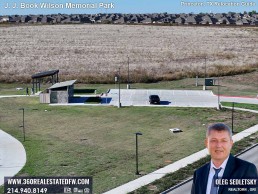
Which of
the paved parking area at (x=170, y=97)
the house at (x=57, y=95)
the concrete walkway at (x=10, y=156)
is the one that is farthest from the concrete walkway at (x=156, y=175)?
the house at (x=57, y=95)

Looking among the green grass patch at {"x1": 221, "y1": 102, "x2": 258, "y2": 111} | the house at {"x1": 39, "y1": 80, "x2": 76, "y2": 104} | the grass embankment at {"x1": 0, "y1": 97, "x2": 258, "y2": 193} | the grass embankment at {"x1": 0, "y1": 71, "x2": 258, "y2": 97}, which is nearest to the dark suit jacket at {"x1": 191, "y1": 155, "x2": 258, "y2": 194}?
the grass embankment at {"x1": 0, "y1": 97, "x2": 258, "y2": 193}

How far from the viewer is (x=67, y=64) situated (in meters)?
97.9

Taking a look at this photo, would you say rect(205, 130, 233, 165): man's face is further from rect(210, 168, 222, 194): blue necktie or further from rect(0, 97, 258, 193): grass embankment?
rect(0, 97, 258, 193): grass embankment

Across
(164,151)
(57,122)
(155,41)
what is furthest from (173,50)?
(164,151)

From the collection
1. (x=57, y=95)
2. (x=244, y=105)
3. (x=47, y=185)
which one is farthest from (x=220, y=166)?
(x=57, y=95)

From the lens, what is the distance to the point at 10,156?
36188 mm

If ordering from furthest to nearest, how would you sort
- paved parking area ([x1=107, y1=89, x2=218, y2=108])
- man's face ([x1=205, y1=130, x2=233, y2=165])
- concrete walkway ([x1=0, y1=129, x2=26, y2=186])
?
paved parking area ([x1=107, y1=89, x2=218, y2=108]) → concrete walkway ([x1=0, y1=129, x2=26, y2=186]) → man's face ([x1=205, y1=130, x2=233, y2=165])

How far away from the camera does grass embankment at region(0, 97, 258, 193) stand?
3244 cm

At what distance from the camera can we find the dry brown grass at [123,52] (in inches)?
3417

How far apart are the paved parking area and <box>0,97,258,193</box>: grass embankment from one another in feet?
13.0

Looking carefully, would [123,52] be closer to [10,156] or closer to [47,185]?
[10,156]

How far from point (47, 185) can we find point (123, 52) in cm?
9051

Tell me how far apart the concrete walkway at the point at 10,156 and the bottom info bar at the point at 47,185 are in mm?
1890

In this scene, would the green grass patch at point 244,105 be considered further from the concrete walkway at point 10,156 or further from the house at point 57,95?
the concrete walkway at point 10,156
